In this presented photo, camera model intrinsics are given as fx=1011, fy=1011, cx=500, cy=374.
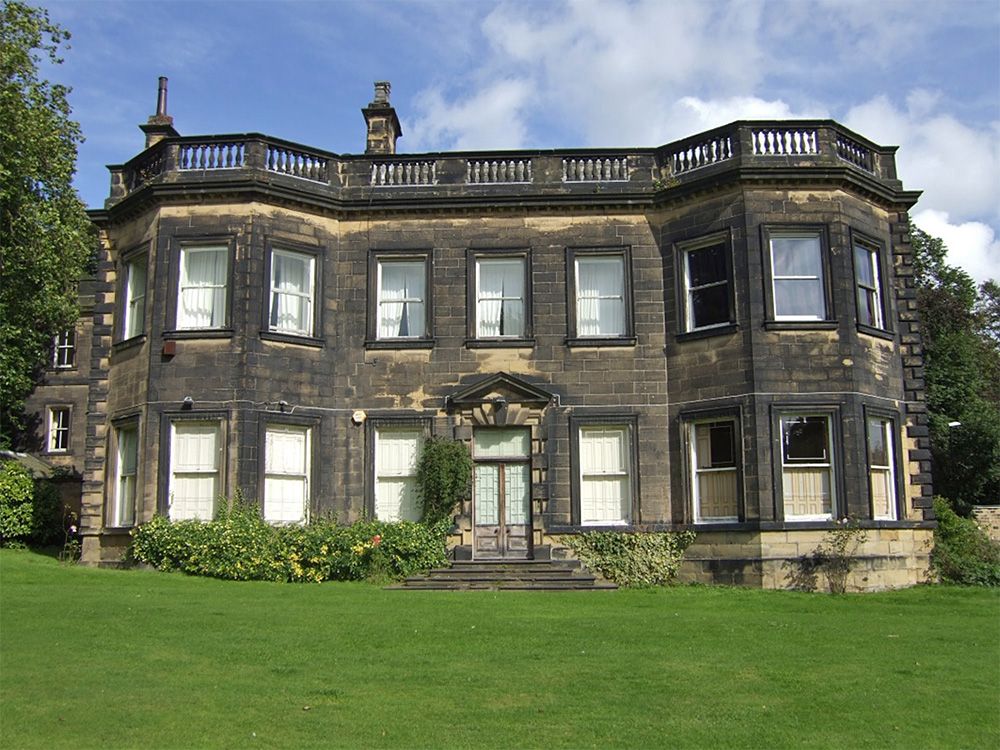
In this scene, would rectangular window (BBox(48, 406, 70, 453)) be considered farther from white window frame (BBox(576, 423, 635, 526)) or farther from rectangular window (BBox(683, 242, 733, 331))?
rectangular window (BBox(683, 242, 733, 331))

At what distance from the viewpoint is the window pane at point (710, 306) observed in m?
20.6

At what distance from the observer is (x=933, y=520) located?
20.6 metres

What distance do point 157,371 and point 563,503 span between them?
869 centimetres

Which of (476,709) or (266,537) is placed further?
(266,537)

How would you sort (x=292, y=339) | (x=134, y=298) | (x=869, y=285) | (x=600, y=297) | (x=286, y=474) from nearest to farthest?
(x=286, y=474) < (x=292, y=339) < (x=869, y=285) < (x=600, y=297) < (x=134, y=298)

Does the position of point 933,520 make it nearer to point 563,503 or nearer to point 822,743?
point 563,503

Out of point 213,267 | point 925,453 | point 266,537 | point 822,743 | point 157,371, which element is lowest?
point 822,743

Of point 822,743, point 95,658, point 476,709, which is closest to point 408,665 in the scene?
point 476,709

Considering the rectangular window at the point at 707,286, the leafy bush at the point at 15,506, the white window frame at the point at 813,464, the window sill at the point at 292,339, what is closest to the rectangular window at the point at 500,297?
the window sill at the point at 292,339

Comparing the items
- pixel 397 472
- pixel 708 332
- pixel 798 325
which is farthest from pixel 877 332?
pixel 397 472

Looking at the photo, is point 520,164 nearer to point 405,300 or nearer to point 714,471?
point 405,300

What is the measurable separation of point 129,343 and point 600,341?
9918mm

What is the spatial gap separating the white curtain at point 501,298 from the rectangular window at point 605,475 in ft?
9.05

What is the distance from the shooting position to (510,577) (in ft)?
63.2
